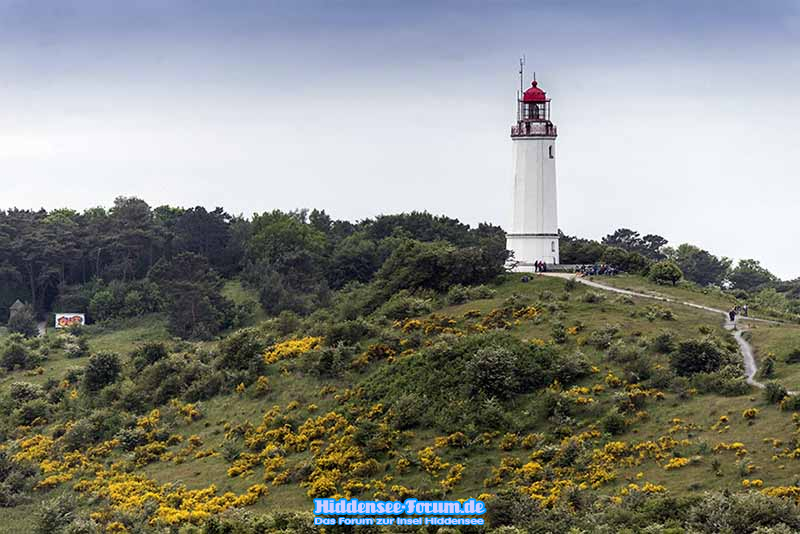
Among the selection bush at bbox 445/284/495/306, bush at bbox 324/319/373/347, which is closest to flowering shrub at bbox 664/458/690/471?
bush at bbox 324/319/373/347

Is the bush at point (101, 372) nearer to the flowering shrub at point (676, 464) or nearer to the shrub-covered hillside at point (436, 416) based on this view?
the shrub-covered hillside at point (436, 416)

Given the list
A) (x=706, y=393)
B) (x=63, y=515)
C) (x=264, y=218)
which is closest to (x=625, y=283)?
(x=706, y=393)

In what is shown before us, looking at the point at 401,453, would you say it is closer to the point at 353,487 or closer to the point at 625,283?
the point at 353,487

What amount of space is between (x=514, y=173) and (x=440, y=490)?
40.2 meters

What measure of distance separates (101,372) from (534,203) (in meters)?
34.6

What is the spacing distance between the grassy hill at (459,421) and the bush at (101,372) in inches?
42.1

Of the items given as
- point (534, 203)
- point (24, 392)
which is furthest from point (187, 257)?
point (534, 203)

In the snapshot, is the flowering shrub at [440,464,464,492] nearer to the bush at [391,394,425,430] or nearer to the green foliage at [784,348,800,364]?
the bush at [391,394,425,430]

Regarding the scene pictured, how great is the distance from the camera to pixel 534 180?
72375 mm

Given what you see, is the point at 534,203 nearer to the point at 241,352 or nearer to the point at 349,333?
the point at 349,333

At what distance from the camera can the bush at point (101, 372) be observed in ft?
214

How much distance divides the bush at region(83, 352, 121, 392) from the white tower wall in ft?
103

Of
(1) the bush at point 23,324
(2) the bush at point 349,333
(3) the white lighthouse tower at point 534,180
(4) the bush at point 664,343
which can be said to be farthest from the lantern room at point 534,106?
(1) the bush at point 23,324

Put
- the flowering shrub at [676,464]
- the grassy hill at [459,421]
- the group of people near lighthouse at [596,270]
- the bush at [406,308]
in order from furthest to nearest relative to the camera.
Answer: the group of people near lighthouse at [596,270] < the bush at [406,308] < the grassy hill at [459,421] < the flowering shrub at [676,464]
